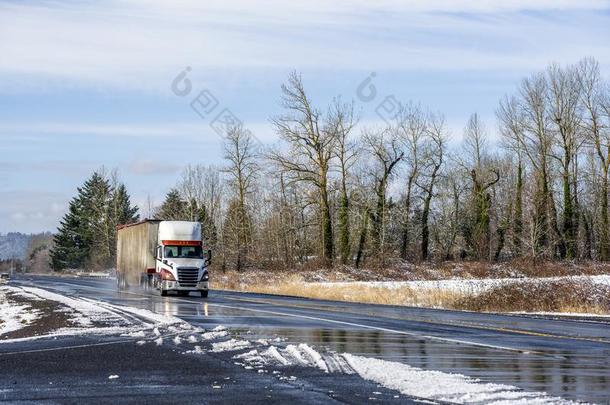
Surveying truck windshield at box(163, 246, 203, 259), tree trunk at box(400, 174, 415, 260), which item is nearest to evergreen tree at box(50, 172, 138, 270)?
tree trunk at box(400, 174, 415, 260)

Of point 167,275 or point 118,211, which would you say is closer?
point 167,275

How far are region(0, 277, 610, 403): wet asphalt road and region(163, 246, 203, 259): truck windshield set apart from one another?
12.4 meters

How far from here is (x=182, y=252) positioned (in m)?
40.8

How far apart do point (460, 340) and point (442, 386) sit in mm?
7032

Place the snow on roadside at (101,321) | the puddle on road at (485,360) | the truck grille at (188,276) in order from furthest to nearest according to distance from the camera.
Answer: the truck grille at (188,276), the snow on roadside at (101,321), the puddle on road at (485,360)

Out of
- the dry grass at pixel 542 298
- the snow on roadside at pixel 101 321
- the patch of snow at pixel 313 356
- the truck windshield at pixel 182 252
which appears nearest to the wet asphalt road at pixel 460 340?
the patch of snow at pixel 313 356

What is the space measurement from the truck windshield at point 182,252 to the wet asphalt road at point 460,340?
1239cm

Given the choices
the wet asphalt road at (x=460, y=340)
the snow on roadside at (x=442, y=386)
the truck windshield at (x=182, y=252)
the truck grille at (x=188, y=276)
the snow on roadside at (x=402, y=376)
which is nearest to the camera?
the snow on roadside at (x=442, y=386)

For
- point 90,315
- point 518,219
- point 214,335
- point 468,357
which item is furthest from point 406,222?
point 468,357

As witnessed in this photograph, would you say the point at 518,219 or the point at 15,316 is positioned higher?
the point at 518,219

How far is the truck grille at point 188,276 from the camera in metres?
39.9

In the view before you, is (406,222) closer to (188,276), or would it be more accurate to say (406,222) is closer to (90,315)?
(188,276)

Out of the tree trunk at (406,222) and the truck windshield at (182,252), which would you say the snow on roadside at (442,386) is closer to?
the truck windshield at (182,252)

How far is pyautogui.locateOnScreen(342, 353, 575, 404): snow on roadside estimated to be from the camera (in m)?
9.55
